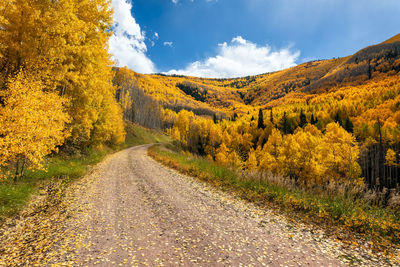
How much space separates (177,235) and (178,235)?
3cm

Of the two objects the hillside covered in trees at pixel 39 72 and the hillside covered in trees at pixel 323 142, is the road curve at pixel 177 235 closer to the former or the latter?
the hillside covered in trees at pixel 39 72

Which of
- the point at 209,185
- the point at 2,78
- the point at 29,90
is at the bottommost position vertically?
the point at 209,185

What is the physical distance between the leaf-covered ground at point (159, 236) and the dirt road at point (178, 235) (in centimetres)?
3

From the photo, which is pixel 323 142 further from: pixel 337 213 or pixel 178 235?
pixel 178 235

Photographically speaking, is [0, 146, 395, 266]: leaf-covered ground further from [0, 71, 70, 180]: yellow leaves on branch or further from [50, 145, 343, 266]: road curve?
[0, 71, 70, 180]: yellow leaves on branch

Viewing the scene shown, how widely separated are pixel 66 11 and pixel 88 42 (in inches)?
176

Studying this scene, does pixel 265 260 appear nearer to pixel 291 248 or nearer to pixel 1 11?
pixel 291 248

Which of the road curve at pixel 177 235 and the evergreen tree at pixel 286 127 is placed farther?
the evergreen tree at pixel 286 127

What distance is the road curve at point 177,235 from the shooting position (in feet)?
15.1

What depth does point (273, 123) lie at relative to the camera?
11375 cm

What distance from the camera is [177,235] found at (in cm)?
584

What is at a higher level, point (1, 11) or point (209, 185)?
point (1, 11)

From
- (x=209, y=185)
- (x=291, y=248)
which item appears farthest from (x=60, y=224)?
(x=209, y=185)

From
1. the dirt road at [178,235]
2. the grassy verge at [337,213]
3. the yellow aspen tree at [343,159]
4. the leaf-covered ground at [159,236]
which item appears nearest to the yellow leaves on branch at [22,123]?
the leaf-covered ground at [159,236]
